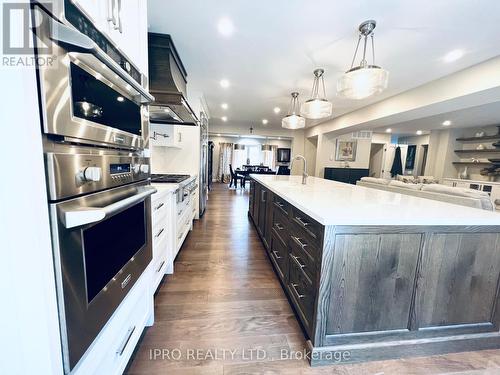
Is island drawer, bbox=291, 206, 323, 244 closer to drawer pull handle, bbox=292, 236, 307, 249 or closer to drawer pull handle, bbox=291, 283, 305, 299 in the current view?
drawer pull handle, bbox=292, 236, 307, 249

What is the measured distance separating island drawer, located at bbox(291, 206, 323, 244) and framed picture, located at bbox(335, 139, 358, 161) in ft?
22.3

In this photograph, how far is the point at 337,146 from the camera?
7586mm

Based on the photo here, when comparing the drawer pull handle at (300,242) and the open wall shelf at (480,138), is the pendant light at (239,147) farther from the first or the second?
the drawer pull handle at (300,242)

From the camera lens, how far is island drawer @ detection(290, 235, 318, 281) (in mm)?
1272

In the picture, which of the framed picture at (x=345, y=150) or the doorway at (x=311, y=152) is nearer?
the framed picture at (x=345, y=150)

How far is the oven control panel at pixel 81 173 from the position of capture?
1.93 feet

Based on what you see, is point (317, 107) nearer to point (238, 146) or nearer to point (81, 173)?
point (81, 173)

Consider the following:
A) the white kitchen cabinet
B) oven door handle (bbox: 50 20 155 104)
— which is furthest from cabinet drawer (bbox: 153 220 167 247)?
oven door handle (bbox: 50 20 155 104)

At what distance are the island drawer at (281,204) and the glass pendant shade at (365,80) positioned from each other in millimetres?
1355

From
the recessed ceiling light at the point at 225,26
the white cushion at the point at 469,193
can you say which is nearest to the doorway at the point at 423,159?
the white cushion at the point at 469,193

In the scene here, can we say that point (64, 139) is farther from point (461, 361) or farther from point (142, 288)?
point (461, 361)

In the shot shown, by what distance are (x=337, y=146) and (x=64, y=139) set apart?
8.02m

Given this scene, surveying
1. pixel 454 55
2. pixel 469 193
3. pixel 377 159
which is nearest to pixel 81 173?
pixel 454 55

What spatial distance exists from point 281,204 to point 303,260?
653 millimetres
